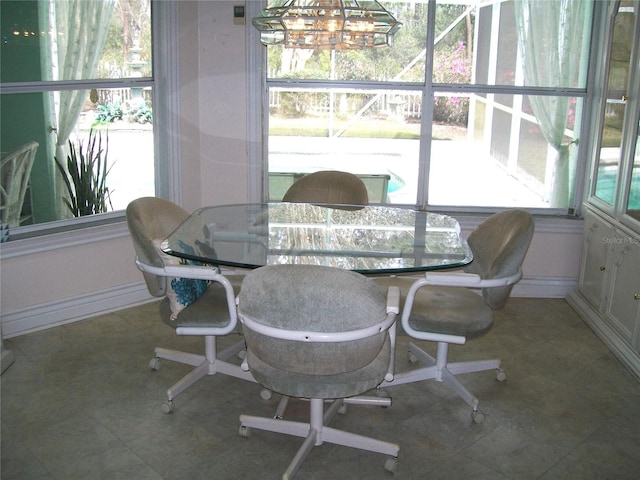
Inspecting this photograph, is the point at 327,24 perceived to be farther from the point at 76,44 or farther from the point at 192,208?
the point at 192,208

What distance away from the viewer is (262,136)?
4.63 m

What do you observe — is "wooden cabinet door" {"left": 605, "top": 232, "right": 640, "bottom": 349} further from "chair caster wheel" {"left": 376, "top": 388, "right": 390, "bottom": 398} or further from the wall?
"chair caster wheel" {"left": 376, "top": 388, "right": 390, "bottom": 398}

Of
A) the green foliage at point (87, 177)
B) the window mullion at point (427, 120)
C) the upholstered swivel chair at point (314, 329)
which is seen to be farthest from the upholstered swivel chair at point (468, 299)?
the green foliage at point (87, 177)

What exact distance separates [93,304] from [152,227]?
1017mm

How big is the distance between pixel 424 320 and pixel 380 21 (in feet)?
3.94

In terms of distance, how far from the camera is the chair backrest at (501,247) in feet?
10.1

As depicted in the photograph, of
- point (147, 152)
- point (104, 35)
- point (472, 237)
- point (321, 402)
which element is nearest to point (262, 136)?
point (147, 152)

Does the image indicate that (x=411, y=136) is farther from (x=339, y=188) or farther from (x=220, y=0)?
(x=220, y=0)

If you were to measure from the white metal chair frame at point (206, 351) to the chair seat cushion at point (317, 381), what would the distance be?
0.32 m

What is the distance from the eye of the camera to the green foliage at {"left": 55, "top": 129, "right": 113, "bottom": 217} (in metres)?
4.17

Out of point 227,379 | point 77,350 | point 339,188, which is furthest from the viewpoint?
point 339,188

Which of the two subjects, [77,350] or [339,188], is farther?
[339,188]

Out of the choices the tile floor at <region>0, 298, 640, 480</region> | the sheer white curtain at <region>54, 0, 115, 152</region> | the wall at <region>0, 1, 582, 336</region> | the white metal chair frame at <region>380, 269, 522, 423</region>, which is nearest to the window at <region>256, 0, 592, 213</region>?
the wall at <region>0, 1, 582, 336</region>

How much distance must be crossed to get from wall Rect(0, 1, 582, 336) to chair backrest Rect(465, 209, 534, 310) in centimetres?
117
